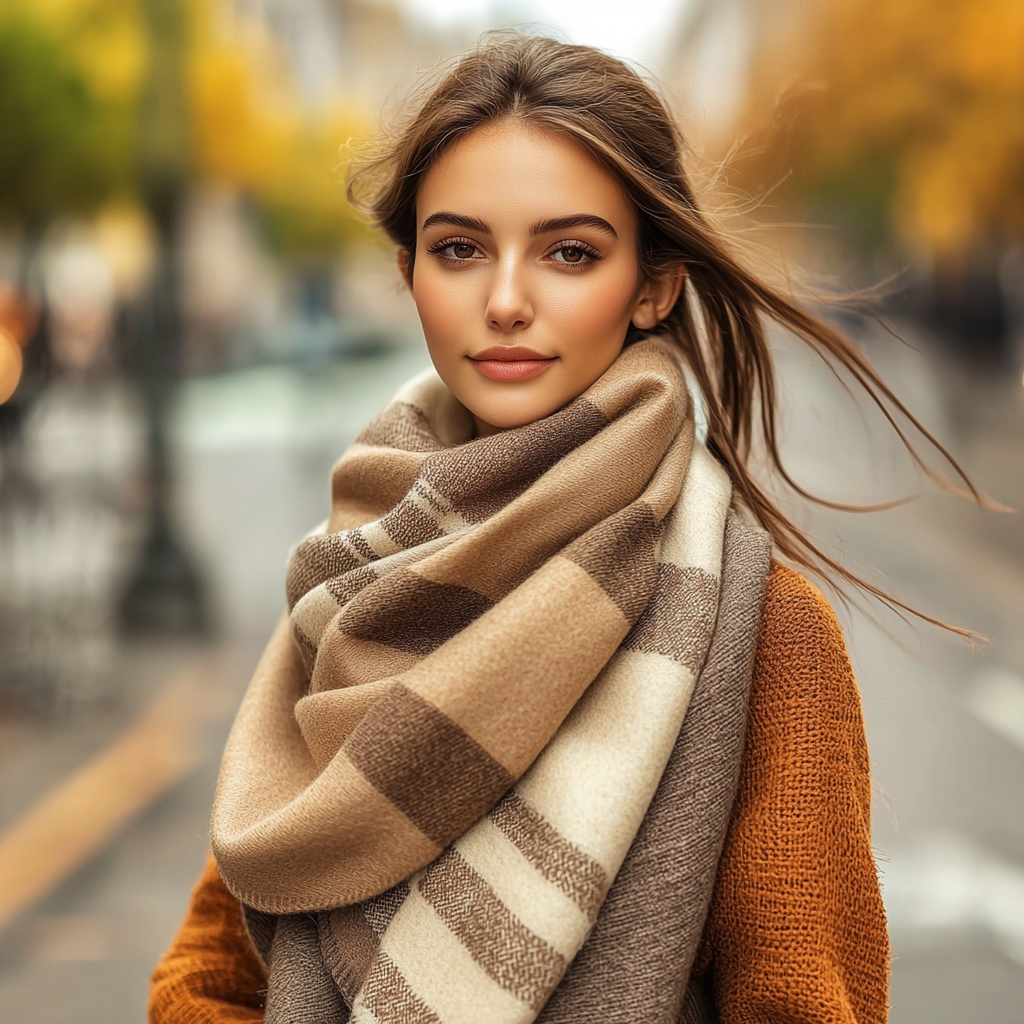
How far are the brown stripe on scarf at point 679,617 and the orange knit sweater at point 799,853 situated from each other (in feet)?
0.38

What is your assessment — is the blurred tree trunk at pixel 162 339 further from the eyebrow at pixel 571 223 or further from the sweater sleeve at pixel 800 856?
the sweater sleeve at pixel 800 856

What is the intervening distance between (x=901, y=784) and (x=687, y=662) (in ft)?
13.9

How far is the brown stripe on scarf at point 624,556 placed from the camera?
53.2 inches

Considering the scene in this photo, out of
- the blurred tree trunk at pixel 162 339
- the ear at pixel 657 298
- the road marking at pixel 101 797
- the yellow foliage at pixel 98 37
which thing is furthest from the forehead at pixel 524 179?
the yellow foliage at pixel 98 37

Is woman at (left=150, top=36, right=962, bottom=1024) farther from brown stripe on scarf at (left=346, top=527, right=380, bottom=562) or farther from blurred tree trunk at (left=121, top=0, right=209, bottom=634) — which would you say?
blurred tree trunk at (left=121, top=0, right=209, bottom=634)

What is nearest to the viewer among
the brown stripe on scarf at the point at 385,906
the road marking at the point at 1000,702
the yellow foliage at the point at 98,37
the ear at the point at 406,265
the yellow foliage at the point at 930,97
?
the brown stripe on scarf at the point at 385,906

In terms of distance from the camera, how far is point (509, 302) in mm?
1500

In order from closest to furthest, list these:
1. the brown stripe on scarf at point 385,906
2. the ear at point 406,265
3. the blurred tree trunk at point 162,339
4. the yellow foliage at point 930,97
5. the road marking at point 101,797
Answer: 1. the brown stripe on scarf at point 385,906
2. the ear at point 406,265
3. the road marking at point 101,797
4. the blurred tree trunk at point 162,339
5. the yellow foliage at point 930,97

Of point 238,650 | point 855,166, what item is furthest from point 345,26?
point 238,650

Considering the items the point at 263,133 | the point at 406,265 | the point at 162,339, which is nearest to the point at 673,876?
the point at 406,265

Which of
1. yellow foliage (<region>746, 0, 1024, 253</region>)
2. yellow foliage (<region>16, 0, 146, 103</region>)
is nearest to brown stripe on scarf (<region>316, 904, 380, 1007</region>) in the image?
yellow foliage (<region>16, 0, 146, 103</region>)

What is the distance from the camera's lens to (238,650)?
7047mm

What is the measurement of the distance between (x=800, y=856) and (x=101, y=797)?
4.33 meters

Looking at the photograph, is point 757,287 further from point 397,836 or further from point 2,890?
point 2,890
